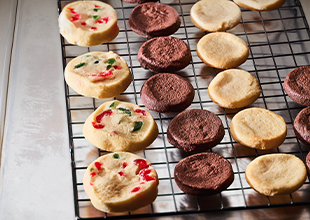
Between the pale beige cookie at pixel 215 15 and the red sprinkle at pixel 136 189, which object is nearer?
the red sprinkle at pixel 136 189

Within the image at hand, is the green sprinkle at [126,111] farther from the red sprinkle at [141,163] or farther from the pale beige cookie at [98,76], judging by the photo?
the red sprinkle at [141,163]

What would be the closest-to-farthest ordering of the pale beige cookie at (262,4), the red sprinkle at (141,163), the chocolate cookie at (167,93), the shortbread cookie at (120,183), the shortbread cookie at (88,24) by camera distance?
the shortbread cookie at (120,183)
the red sprinkle at (141,163)
the chocolate cookie at (167,93)
the shortbread cookie at (88,24)
the pale beige cookie at (262,4)

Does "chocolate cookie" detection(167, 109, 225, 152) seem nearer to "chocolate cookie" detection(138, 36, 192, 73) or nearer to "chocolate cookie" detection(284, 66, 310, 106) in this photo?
"chocolate cookie" detection(138, 36, 192, 73)

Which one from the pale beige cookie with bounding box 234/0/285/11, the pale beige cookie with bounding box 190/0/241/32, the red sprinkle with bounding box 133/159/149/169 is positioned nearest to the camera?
the red sprinkle with bounding box 133/159/149/169

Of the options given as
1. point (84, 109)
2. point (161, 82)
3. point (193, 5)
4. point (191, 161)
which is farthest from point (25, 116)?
point (193, 5)

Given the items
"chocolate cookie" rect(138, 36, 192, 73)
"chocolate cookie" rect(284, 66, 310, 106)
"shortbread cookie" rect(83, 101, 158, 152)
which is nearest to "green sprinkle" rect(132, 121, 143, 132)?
"shortbread cookie" rect(83, 101, 158, 152)

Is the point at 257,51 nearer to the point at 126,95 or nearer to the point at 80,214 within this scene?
the point at 126,95

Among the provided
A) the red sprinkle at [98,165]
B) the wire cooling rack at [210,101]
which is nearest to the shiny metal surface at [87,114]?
the wire cooling rack at [210,101]
